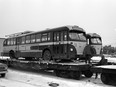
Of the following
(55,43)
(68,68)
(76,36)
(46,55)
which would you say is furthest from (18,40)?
(68,68)

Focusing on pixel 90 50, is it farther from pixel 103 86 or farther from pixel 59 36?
pixel 103 86

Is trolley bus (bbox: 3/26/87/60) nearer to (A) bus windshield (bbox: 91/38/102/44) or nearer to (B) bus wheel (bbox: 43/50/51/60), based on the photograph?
(B) bus wheel (bbox: 43/50/51/60)

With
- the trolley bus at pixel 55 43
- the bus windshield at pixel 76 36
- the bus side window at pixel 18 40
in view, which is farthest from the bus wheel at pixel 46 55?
the bus side window at pixel 18 40

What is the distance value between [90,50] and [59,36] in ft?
8.18

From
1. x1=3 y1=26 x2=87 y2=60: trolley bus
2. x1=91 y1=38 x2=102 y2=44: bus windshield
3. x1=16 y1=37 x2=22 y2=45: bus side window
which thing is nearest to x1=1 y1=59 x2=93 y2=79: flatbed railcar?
x1=3 y1=26 x2=87 y2=60: trolley bus

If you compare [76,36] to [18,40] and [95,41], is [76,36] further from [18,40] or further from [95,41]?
[18,40]

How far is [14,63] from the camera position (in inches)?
733

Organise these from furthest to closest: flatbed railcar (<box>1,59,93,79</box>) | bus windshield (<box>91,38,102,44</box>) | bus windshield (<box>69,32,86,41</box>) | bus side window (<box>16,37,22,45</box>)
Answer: bus side window (<box>16,37,22,45</box>), bus windshield (<box>91,38,102,44</box>), bus windshield (<box>69,32,86,41</box>), flatbed railcar (<box>1,59,93,79</box>)

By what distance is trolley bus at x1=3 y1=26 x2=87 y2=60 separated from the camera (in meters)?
13.9

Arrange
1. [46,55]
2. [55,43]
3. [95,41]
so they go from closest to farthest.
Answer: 1. [55,43]
2. [46,55]
3. [95,41]

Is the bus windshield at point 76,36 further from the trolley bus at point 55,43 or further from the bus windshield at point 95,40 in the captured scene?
the bus windshield at point 95,40

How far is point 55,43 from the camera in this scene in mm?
14945

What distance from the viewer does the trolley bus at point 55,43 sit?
13859mm

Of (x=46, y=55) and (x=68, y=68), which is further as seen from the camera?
(x=46, y=55)
